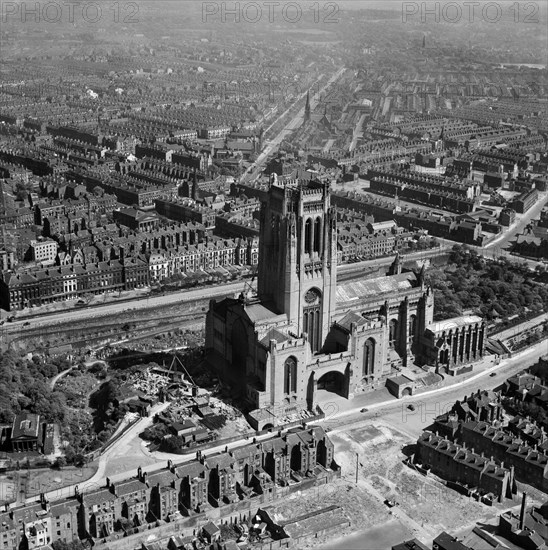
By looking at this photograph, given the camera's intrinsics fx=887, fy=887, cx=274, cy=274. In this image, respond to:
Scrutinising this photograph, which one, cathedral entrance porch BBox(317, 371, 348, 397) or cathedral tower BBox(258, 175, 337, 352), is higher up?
cathedral tower BBox(258, 175, 337, 352)

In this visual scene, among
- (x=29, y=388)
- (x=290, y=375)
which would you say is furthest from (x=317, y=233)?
(x=29, y=388)

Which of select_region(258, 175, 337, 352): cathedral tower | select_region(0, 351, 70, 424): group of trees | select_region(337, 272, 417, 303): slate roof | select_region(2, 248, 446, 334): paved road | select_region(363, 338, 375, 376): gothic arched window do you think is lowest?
select_region(2, 248, 446, 334): paved road

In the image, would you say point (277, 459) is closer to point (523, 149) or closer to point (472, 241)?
point (472, 241)

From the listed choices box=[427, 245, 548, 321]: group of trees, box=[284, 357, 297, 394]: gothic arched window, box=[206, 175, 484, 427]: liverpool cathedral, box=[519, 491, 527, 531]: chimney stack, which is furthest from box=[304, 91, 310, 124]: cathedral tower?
box=[519, 491, 527, 531]: chimney stack

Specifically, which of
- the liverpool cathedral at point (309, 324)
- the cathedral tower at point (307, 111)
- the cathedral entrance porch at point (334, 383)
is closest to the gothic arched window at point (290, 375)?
the liverpool cathedral at point (309, 324)

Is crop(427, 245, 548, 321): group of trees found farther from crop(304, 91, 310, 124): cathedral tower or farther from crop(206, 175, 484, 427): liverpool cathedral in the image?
crop(304, 91, 310, 124): cathedral tower

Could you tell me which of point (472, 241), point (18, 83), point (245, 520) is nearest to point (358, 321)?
point (245, 520)

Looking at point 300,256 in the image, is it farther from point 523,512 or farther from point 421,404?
point 523,512
